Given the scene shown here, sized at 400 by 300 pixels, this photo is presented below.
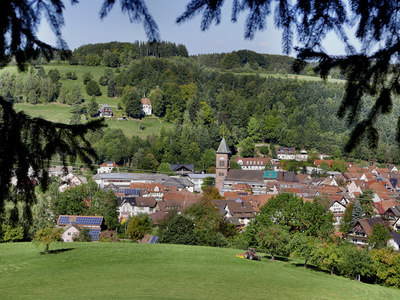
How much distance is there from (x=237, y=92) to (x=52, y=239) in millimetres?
108756

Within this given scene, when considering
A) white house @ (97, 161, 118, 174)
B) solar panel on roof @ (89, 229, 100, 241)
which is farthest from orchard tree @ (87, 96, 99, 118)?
solar panel on roof @ (89, 229, 100, 241)

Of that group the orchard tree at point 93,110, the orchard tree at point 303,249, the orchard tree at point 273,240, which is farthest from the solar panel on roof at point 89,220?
the orchard tree at point 93,110

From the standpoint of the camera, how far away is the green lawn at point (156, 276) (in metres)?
22.5

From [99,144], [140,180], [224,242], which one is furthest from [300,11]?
[99,144]

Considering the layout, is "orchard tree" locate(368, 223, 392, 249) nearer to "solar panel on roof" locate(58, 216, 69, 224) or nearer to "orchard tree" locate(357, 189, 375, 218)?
"orchard tree" locate(357, 189, 375, 218)

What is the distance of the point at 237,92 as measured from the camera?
137 meters

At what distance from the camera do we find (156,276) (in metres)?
26.3

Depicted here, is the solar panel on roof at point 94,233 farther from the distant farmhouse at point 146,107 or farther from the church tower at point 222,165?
the distant farmhouse at point 146,107

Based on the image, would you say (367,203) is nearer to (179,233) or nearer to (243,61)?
(179,233)

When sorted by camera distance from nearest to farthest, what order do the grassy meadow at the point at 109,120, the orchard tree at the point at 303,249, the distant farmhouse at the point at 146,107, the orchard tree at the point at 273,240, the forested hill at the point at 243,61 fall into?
the orchard tree at the point at 303,249, the orchard tree at the point at 273,240, the grassy meadow at the point at 109,120, the distant farmhouse at the point at 146,107, the forested hill at the point at 243,61

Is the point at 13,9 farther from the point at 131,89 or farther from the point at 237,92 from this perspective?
the point at 237,92

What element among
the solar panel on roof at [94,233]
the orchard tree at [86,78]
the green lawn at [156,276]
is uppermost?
the orchard tree at [86,78]

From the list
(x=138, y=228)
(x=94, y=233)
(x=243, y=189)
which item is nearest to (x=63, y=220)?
(x=94, y=233)

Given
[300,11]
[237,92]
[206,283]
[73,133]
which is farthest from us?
[237,92]
